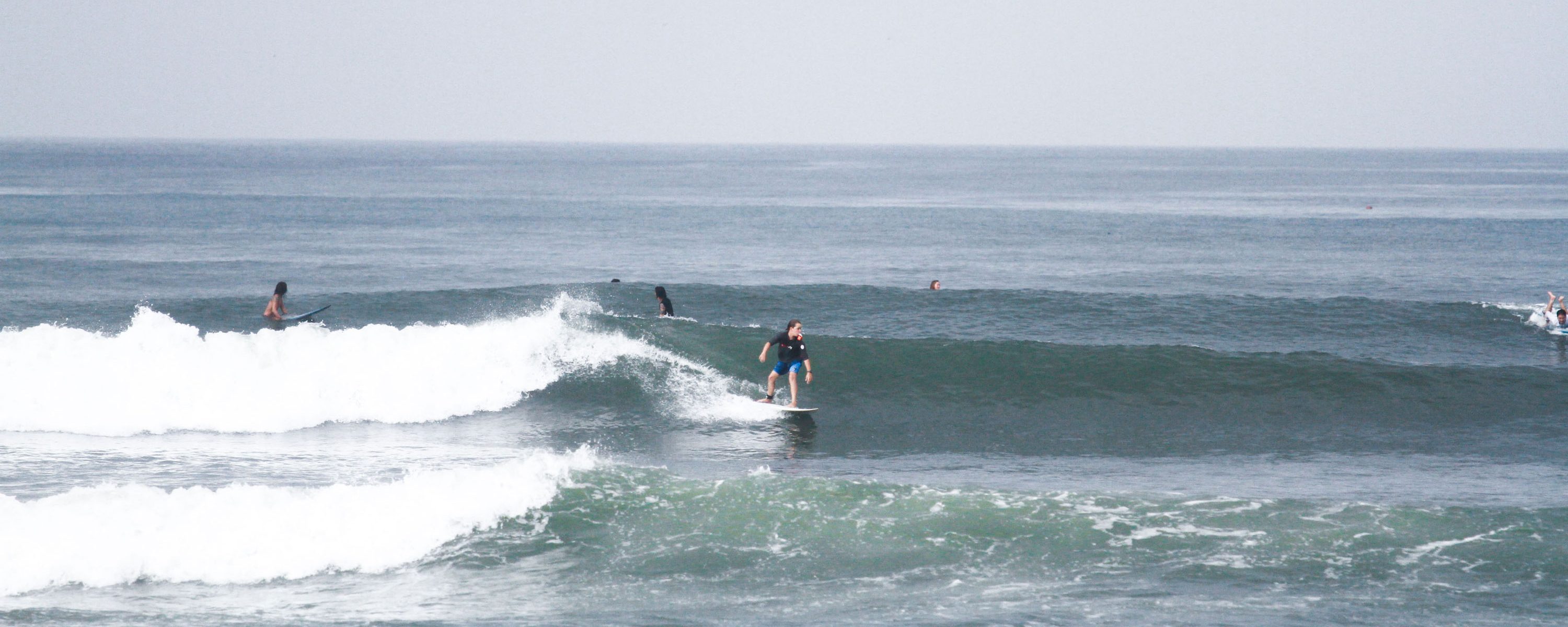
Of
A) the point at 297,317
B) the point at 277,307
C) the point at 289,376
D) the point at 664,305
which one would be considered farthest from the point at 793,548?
the point at 277,307

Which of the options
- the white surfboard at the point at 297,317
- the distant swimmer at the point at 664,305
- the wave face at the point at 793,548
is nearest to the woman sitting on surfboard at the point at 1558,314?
the wave face at the point at 793,548

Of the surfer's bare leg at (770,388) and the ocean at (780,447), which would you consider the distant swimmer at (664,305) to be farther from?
the surfer's bare leg at (770,388)

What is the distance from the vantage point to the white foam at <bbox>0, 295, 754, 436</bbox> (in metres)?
17.5

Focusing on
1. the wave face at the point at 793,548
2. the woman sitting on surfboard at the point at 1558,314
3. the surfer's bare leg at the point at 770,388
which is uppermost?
the woman sitting on surfboard at the point at 1558,314

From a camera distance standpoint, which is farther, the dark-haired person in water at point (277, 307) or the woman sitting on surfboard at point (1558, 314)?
the woman sitting on surfboard at point (1558, 314)

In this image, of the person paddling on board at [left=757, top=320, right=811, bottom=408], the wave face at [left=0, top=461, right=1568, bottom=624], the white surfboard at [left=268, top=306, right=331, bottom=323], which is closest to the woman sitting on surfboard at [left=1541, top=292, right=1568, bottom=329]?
the wave face at [left=0, top=461, right=1568, bottom=624]

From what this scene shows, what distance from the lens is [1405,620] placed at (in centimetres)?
981

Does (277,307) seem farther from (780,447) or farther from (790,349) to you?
(780,447)

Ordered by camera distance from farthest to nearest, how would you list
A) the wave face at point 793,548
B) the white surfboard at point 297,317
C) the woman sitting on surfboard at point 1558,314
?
the woman sitting on surfboard at point 1558,314, the white surfboard at point 297,317, the wave face at point 793,548

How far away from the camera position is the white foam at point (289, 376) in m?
17.5

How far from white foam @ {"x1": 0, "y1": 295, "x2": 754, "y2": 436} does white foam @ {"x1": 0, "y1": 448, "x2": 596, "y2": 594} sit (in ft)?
17.6

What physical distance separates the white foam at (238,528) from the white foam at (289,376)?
537 centimetres

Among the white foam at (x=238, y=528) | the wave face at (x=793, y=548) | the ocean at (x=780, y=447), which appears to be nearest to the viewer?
the wave face at (x=793, y=548)

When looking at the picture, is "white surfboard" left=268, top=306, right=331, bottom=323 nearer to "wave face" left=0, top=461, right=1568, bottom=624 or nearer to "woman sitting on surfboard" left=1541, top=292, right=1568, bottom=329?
"wave face" left=0, top=461, right=1568, bottom=624
